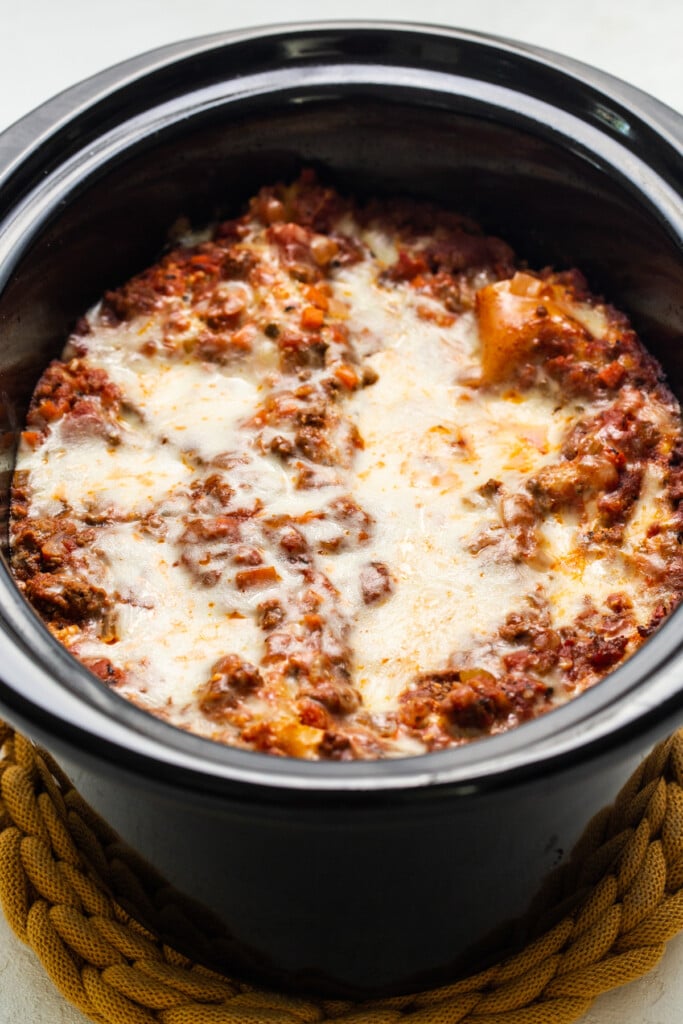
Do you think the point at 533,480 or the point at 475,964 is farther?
the point at 533,480

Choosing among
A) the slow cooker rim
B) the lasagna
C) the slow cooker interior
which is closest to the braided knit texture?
the lasagna

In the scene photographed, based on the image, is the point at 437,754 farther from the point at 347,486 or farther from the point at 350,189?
the point at 350,189

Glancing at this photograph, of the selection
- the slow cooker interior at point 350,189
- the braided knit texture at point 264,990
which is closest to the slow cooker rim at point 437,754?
the braided knit texture at point 264,990

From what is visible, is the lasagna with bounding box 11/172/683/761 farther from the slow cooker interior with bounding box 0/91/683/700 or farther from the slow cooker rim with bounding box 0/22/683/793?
the slow cooker rim with bounding box 0/22/683/793

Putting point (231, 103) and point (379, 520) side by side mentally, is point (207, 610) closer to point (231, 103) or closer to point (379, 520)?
point (379, 520)

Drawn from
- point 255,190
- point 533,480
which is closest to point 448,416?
point 533,480

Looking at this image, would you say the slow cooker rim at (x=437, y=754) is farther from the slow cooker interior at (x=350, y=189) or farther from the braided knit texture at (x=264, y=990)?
the slow cooker interior at (x=350, y=189)
